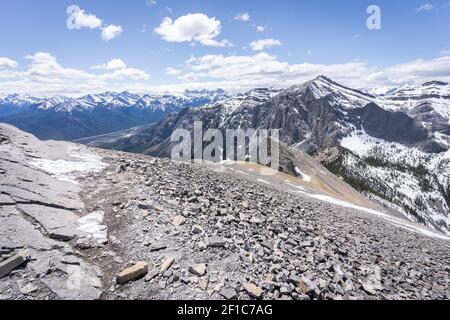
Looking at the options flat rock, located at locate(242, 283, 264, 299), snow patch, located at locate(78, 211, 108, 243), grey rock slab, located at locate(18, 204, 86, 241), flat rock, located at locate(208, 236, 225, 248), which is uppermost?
grey rock slab, located at locate(18, 204, 86, 241)

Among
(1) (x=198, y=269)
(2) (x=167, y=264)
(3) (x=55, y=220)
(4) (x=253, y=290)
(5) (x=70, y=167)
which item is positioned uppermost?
(5) (x=70, y=167)

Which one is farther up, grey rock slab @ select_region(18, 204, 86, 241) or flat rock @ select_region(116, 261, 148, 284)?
grey rock slab @ select_region(18, 204, 86, 241)

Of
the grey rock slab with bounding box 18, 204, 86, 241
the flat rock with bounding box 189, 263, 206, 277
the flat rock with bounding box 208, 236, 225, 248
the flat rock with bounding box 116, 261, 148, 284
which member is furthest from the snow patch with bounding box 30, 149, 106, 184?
the flat rock with bounding box 189, 263, 206, 277

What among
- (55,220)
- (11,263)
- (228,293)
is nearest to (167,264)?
(228,293)

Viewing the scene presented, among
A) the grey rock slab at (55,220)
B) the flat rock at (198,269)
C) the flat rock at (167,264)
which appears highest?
the grey rock slab at (55,220)

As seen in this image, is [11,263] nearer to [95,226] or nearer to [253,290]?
[95,226]

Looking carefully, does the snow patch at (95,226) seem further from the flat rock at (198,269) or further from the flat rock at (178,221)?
the flat rock at (198,269)

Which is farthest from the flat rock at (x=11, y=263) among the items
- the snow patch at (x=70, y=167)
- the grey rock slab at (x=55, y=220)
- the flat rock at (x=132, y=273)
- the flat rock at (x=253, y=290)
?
the snow patch at (x=70, y=167)

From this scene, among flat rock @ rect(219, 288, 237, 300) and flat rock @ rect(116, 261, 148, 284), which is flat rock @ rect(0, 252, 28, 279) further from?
flat rock @ rect(219, 288, 237, 300)

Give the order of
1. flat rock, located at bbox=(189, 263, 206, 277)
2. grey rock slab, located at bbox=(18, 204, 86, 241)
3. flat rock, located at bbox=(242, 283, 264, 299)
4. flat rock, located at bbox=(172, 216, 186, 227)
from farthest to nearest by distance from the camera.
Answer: flat rock, located at bbox=(172, 216, 186, 227) → grey rock slab, located at bbox=(18, 204, 86, 241) → flat rock, located at bbox=(189, 263, 206, 277) → flat rock, located at bbox=(242, 283, 264, 299)

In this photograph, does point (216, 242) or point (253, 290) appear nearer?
point (253, 290)
